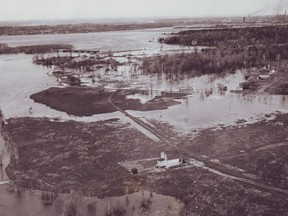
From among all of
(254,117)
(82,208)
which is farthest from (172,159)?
(254,117)

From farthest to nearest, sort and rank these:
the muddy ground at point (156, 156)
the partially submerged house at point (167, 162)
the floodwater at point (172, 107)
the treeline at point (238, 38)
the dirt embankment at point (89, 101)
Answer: the treeline at point (238, 38), the dirt embankment at point (89, 101), the partially submerged house at point (167, 162), the floodwater at point (172, 107), the muddy ground at point (156, 156)

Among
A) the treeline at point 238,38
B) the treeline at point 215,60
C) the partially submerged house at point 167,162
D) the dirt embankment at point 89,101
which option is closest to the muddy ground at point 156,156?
the partially submerged house at point 167,162

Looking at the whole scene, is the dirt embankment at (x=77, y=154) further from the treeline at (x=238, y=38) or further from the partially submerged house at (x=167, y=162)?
the treeline at (x=238, y=38)

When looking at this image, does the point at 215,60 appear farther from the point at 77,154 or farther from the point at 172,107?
the point at 77,154

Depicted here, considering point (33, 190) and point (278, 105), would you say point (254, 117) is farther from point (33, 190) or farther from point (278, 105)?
point (33, 190)

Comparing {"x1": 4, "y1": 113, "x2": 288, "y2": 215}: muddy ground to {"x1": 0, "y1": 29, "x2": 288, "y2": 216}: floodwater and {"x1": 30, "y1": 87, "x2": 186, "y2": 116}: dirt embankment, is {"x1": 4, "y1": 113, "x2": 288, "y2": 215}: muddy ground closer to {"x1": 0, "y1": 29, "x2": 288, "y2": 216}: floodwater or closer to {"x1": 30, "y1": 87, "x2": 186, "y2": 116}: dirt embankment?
{"x1": 0, "y1": 29, "x2": 288, "y2": 216}: floodwater

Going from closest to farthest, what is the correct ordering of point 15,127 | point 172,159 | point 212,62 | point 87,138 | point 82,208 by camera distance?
point 82,208, point 172,159, point 87,138, point 15,127, point 212,62

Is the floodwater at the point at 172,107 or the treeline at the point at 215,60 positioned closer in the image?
the floodwater at the point at 172,107
